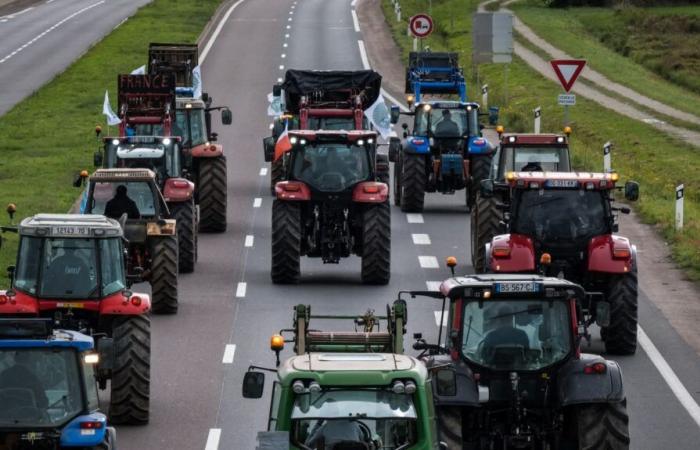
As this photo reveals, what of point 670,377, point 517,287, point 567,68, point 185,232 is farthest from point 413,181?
point 517,287

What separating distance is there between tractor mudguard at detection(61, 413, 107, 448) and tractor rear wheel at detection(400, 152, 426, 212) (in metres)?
24.5

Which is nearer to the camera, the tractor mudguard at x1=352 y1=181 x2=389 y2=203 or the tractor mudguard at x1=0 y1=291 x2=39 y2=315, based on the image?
the tractor mudguard at x1=0 y1=291 x2=39 y2=315

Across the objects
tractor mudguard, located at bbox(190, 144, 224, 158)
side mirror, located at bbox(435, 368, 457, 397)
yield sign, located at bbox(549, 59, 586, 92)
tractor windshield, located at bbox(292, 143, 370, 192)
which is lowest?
tractor mudguard, located at bbox(190, 144, 224, 158)

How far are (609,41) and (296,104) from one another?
169 feet

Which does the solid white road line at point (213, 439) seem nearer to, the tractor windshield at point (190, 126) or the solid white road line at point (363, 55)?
the tractor windshield at point (190, 126)

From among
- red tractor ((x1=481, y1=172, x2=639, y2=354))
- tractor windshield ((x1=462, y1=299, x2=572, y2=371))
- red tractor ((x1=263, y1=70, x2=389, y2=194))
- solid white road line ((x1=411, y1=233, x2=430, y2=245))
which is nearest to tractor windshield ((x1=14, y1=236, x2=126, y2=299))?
tractor windshield ((x1=462, y1=299, x2=572, y2=371))

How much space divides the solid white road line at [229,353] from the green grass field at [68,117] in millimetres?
6462

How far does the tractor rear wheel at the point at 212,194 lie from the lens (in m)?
38.3

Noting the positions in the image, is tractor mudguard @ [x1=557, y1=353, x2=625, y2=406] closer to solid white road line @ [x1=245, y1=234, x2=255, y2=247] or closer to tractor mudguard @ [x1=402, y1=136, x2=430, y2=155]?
solid white road line @ [x1=245, y1=234, x2=255, y2=247]

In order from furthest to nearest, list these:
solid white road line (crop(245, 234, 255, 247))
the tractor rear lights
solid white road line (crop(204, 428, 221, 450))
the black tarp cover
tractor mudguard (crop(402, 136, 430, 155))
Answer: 1. the black tarp cover
2. tractor mudguard (crop(402, 136, 430, 155))
3. solid white road line (crop(245, 234, 255, 247))
4. solid white road line (crop(204, 428, 221, 450))
5. the tractor rear lights

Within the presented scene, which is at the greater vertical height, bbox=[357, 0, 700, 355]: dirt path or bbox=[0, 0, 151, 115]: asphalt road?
bbox=[357, 0, 700, 355]: dirt path

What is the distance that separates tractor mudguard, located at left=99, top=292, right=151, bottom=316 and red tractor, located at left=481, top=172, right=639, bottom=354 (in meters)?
6.14

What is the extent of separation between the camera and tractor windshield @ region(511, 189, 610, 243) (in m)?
26.2

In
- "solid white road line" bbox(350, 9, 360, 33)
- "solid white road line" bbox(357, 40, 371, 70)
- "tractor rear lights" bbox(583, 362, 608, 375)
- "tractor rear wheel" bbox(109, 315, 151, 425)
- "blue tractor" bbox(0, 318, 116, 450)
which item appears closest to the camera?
"blue tractor" bbox(0, 318, 116, 450)
